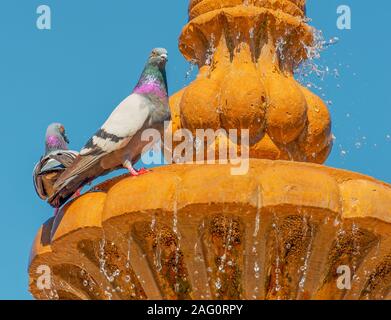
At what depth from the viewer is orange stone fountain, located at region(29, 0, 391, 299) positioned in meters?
7.54

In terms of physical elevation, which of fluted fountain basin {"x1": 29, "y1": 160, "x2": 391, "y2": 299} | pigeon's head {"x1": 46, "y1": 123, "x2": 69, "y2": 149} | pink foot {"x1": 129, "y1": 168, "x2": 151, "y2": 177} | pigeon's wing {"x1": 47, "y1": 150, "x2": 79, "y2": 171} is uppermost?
pigeon's head {"x1": 46, "y1": 123, "x2": 69, "y2": 149}

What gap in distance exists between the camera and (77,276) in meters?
8.85

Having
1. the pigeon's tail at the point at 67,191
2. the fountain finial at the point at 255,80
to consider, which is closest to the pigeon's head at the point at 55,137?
the pigeon's tail at the point at 67,191

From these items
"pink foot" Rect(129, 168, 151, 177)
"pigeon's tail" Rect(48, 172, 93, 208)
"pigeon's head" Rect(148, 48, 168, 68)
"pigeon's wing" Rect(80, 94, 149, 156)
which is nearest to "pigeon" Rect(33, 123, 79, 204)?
"pigeon's tail" Rect(48, 172, 93, 208)

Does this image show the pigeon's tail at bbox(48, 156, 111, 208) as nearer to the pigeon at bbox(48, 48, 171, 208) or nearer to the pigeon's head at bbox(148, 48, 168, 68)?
the pigeon at bbox(48, 48, 171, 208)

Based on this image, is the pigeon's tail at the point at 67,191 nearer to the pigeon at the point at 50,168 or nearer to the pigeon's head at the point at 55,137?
the pigeon at the point at 50,168

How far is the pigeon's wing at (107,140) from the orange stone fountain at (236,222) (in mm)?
175

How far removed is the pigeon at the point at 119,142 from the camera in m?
Result: 8.08

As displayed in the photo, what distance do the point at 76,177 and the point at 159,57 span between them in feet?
4.24

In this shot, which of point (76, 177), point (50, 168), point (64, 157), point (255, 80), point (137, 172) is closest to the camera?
point (137, 172)

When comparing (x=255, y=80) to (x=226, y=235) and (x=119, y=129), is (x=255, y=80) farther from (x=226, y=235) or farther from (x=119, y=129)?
(x=226, y=235)

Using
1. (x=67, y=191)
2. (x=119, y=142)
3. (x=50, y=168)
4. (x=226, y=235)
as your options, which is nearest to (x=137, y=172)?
(x=119, y=142)

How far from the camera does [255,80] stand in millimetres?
9445

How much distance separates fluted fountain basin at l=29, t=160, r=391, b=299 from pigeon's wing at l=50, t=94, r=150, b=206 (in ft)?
0.62
